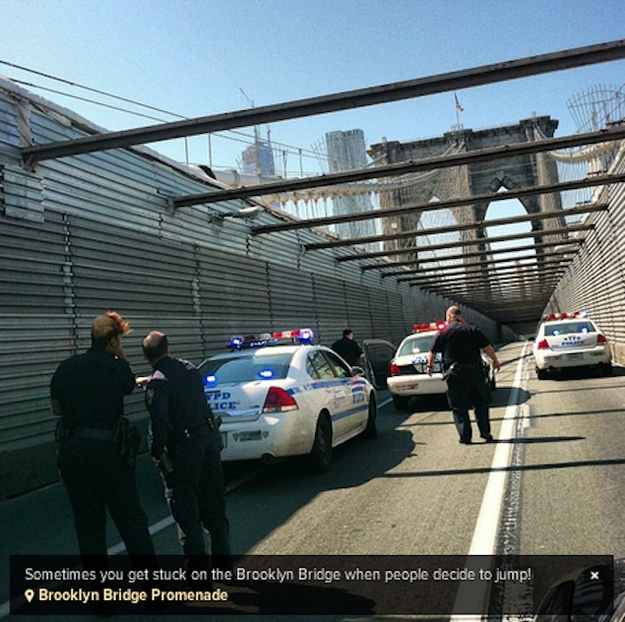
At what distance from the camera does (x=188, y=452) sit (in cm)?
446

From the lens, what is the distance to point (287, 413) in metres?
7.51

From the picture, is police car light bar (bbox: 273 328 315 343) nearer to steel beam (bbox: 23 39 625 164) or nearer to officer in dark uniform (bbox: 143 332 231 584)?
steel beam (bbox: 23 39 625 164)

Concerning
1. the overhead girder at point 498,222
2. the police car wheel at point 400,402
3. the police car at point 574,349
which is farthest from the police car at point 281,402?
the overhead girder at point 498,222

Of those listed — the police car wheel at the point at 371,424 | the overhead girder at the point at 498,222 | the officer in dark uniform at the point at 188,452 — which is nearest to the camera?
the officer in dark uniform at the point at 188,452

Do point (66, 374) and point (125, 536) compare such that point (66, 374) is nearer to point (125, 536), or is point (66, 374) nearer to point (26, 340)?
point (125, 536)

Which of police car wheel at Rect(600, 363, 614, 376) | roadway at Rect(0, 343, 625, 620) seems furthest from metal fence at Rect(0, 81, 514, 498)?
police car wheel at Rect(600, 363, 614, 376)

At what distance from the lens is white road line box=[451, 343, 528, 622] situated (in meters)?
3.91

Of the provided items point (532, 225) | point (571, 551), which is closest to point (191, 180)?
point (571, 551)

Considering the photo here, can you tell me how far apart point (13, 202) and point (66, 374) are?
5.85 metres

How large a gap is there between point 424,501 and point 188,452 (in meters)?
2.65

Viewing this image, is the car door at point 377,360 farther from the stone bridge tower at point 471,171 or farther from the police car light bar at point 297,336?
the stone bridge tower at point 471,171

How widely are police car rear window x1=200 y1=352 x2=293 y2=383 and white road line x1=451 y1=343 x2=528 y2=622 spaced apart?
2637 mm

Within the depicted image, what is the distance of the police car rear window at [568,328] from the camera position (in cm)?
1725

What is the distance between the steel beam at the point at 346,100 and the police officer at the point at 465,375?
3.29m
